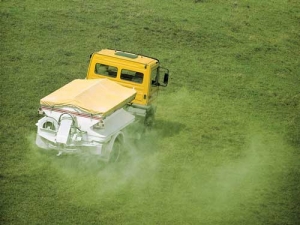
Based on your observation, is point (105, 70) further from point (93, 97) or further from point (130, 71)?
point (93, 97)

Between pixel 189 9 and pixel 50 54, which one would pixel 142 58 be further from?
pixel 189 9

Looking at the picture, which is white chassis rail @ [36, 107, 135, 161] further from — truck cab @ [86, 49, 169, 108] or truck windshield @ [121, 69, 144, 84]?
truck windshield @ [121, 69, 144, 84]

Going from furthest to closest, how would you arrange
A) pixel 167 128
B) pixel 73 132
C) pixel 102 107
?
pixel 167 128
pixel 102 107
pixel 73 132

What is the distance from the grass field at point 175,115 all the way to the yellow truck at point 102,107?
0.84 meters

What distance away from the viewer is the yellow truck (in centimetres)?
1435

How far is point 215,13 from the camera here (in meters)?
31.7

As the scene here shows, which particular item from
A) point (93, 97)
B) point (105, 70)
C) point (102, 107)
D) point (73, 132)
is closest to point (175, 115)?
point (105, 70)

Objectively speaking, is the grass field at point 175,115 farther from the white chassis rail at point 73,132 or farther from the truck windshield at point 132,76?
the truck windshield at point 132,76

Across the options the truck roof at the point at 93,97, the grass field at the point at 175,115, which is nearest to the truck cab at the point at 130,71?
the truck roof at the point at 93,97

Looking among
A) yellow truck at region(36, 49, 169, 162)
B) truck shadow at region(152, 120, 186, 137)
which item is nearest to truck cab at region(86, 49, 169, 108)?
yellow truck at region(36, 49, 169, 162)

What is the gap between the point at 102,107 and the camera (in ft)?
47.8

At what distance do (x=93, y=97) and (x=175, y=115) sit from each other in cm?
552

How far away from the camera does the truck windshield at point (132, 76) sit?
17062 mm

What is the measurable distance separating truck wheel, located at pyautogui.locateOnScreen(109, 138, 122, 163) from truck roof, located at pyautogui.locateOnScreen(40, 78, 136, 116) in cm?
111
